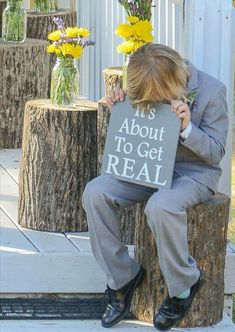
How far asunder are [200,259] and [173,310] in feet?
0.80

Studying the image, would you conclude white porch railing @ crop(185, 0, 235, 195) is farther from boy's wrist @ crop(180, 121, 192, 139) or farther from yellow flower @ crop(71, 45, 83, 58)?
boy's wrist @ crop(180, 121, 192, 139)

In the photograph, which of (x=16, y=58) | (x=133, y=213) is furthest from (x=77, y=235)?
(x=16, y=58)

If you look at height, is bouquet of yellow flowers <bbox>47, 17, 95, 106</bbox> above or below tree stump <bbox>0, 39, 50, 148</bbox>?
above

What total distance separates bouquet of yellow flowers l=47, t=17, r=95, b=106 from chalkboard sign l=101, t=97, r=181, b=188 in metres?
0.87

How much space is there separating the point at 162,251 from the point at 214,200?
38cm

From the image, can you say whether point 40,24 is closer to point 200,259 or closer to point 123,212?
point 123,212

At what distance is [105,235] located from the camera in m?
4.51

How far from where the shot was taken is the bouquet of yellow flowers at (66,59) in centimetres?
541

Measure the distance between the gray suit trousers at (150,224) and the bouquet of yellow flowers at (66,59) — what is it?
92cm

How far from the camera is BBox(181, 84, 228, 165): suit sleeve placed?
4.44 metres

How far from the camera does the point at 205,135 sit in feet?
14.6

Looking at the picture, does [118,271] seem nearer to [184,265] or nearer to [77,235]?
[184,265]

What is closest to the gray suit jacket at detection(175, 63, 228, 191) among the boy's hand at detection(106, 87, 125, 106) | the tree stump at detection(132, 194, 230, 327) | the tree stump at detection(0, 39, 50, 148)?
the tree stump at detection(132, 194, 230, 327)

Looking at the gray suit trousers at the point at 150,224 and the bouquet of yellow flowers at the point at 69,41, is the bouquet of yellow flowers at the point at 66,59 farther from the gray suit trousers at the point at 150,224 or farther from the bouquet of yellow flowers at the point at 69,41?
the gray suit trousers at the point at 150,224
